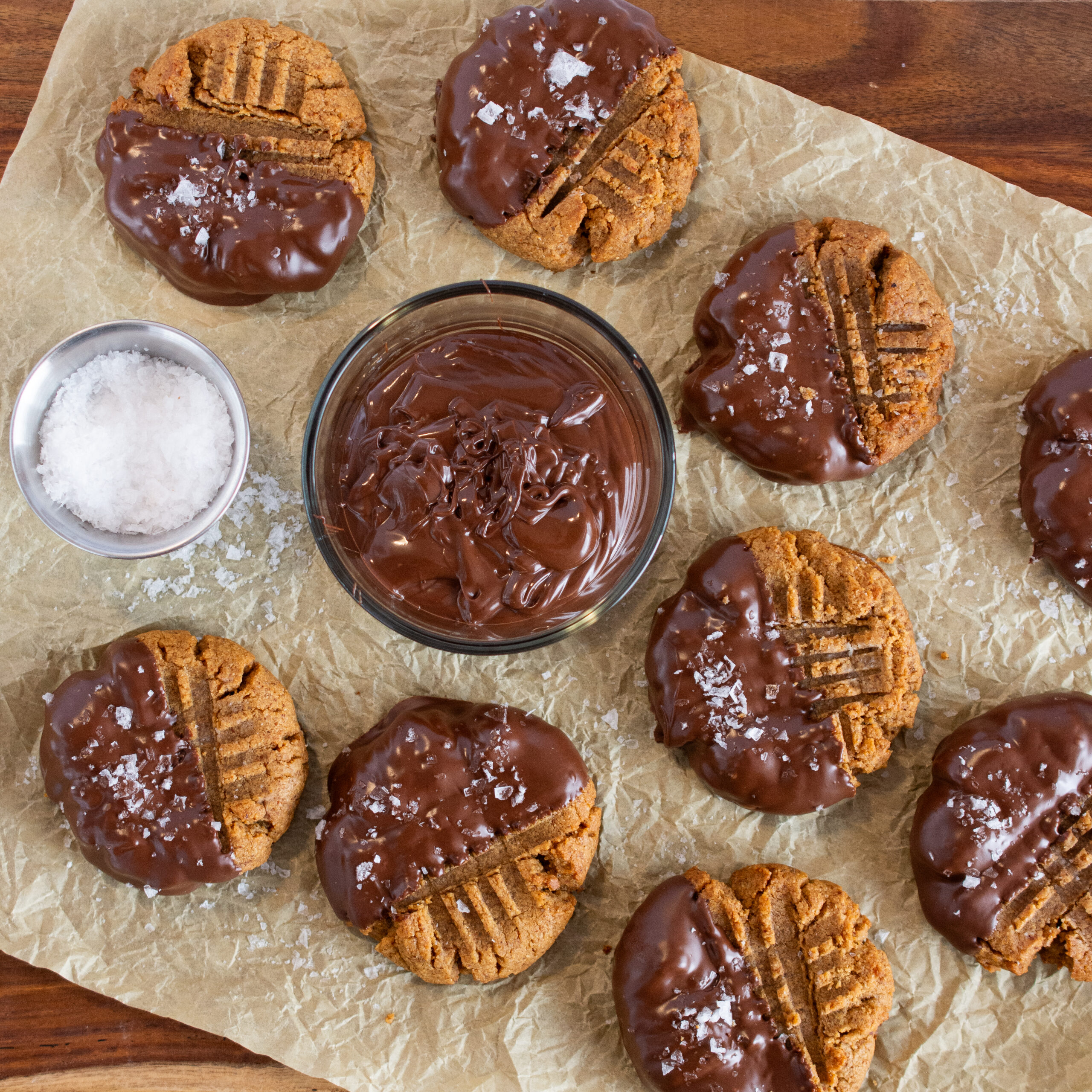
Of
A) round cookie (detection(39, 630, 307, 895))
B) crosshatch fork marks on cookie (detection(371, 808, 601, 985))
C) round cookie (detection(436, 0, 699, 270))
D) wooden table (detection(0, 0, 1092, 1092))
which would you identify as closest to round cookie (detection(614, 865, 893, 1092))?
crosshatch fork marks on cookie (detection(371, 808, 601, 985))

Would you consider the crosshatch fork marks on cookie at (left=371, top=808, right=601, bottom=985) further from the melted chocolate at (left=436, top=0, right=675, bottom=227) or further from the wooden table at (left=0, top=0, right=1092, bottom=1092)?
the wooden table at (left=0, top=0, right=1092, bottom=1092)

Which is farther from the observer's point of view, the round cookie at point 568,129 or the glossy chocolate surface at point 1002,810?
the round cookie at point 568,129

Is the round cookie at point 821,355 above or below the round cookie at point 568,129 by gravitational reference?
below

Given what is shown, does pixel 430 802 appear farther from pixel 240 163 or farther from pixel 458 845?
pixel 240 163

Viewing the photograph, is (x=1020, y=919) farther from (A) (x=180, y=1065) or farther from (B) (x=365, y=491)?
(A) (x=180, y=1065)

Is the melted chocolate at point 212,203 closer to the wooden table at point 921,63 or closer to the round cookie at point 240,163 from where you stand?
the round cookie at point 240,163

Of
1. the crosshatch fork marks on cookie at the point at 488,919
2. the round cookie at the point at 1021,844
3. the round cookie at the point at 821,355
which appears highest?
the round cookie at the point at 821,355

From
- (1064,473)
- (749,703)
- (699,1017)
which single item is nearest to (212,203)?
(749,703)

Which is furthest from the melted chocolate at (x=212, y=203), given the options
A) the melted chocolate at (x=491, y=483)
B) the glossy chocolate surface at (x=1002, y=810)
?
the glossy chocolate surface at (x=1002, y=810)
